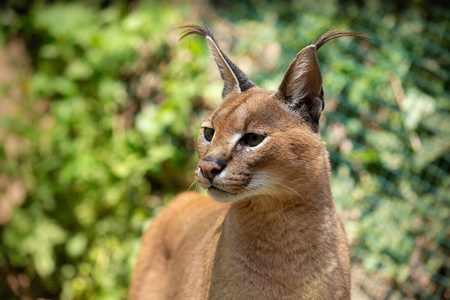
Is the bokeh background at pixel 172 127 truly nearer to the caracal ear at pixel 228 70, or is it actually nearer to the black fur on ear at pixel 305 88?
the caracal ear at pixel 228 70

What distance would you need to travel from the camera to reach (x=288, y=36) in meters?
5.23

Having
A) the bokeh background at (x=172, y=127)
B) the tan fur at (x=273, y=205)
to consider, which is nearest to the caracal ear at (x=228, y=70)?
the tan fur at (x=273, y=205)

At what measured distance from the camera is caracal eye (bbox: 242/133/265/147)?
2453 millimetres

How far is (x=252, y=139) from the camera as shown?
2469mm

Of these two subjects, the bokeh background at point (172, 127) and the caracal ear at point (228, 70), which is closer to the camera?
the caracal ear at point (228, 70)

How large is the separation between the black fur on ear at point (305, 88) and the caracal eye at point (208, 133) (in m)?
0.40

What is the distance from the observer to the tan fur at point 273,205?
7.93 ft

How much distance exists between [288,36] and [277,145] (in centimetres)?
307

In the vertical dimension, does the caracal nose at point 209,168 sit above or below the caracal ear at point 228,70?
below

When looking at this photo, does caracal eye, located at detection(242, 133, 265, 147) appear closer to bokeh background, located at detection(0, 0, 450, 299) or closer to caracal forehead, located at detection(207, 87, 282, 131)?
caracal forehead, located at detection(207, 87, 282, 131)

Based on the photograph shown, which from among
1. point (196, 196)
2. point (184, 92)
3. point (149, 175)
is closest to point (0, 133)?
point (149, 175)

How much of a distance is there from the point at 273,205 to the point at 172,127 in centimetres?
274

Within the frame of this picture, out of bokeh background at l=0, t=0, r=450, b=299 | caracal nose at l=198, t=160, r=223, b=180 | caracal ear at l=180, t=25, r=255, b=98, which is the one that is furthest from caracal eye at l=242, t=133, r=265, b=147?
bokeh background at l=0, t=0, r=450, b=299

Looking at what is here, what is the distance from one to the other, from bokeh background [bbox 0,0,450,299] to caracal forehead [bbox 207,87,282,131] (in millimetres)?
2267
